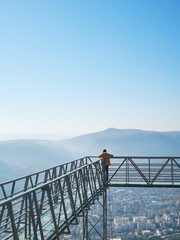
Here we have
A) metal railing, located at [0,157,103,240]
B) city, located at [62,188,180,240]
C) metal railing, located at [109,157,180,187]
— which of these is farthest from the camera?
city, located at [62,188,180,240]

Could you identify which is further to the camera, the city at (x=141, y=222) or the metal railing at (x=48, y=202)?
the city at (x=141, y=222)

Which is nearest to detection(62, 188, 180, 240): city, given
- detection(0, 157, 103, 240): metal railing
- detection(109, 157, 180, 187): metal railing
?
detection(109, 157, 180, 187): metal railing

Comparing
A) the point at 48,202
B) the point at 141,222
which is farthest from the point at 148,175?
the point at 141,222

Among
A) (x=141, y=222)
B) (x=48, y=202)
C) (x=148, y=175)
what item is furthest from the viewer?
(x=141, y=222)

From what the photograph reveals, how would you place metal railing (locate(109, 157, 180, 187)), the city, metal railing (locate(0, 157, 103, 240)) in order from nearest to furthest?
metal railing (locate(0, 157, 103, 240)) → metal railing (locate(109, 157, 180, 187)) → the city

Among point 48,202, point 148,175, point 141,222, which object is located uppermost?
point 48,202

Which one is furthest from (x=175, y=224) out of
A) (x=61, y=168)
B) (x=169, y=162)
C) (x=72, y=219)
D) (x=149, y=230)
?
(x=72, y=219)

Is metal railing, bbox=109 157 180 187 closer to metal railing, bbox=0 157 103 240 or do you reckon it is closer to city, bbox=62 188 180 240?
metal railing, bbox=0 157 103 240

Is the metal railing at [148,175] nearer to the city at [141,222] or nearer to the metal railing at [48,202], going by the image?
the metal railing at [48,202]

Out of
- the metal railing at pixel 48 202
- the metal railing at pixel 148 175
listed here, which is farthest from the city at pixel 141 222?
the metal railing at pixel 48 202

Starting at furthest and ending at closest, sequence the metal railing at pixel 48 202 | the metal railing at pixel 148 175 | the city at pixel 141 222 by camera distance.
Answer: the city at pixel 141 222 → the metal railing at pixel 148 175 → the metal railing at pixel 48 202

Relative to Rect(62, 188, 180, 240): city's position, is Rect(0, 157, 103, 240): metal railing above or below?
above

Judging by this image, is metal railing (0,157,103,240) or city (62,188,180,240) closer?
metal railing (0,157,103,240)

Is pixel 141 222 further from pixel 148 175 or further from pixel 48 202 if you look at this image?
pixel 48 202
